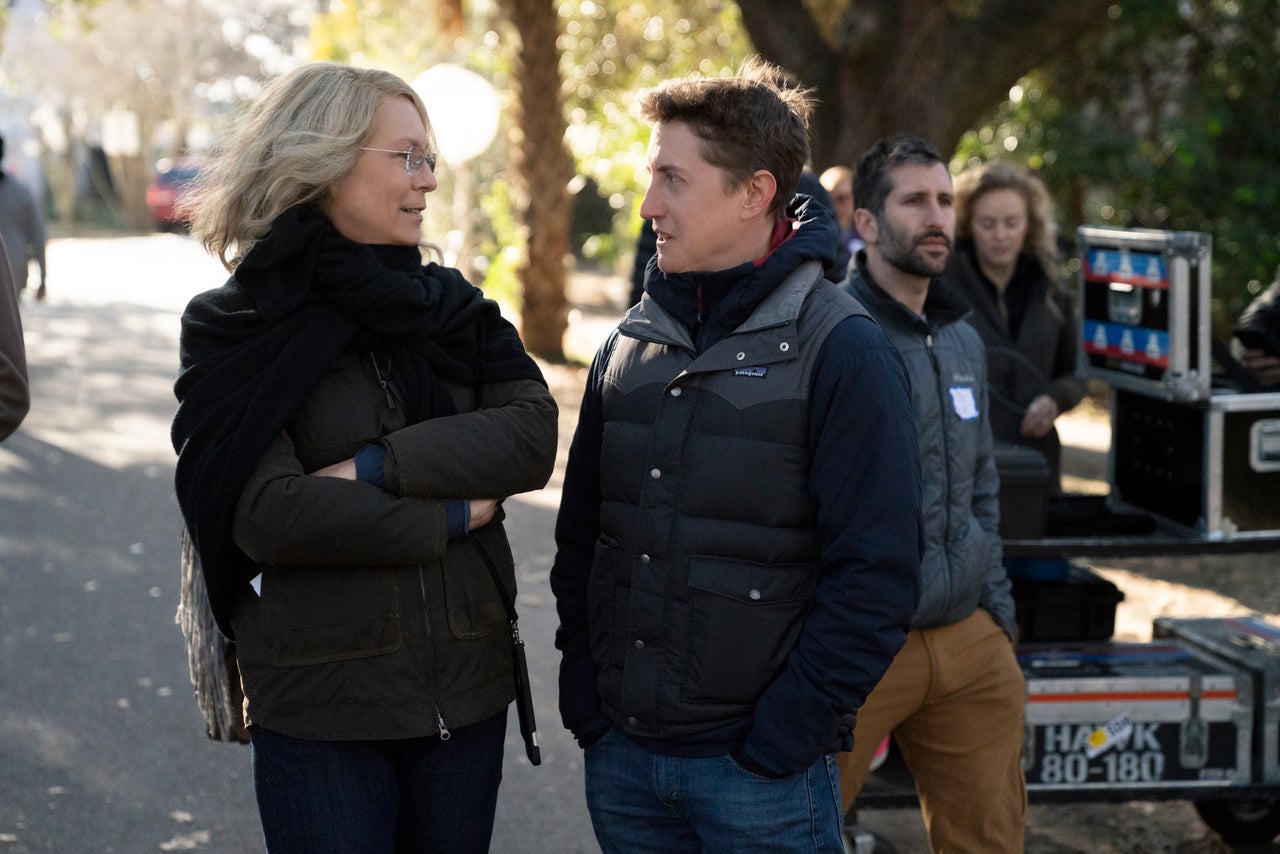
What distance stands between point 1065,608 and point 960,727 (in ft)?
4.25

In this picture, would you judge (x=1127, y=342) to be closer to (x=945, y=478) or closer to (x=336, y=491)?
(x=945, y=478)

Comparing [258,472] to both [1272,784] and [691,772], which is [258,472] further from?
[1272,784]

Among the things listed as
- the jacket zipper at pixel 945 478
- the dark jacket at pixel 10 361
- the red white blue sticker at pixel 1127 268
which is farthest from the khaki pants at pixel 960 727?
the dark jacket at pixel 10 361

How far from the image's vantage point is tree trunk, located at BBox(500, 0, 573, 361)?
14602mm

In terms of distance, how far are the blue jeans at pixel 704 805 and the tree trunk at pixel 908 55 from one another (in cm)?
761

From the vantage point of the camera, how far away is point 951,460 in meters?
3.46

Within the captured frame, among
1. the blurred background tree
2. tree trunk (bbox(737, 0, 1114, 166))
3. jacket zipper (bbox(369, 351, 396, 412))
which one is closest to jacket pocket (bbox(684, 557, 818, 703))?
jacket zipper (bbox(369, 351, 396, 412))

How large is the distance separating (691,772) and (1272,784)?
266 cm

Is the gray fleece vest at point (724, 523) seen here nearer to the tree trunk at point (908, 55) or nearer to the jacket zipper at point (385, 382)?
the jacket zipper at point (385, 382)

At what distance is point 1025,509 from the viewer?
4117mm

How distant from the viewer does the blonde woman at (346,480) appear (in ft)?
8.52

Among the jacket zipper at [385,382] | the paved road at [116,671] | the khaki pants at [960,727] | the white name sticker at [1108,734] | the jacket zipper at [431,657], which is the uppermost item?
the jacket zipper at [385,382]

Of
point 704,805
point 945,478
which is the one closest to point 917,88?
point 945,478

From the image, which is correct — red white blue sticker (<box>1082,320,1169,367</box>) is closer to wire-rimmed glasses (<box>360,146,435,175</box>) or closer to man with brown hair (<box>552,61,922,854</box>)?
man with brown hair (<box>552,61,922,854</box>)
